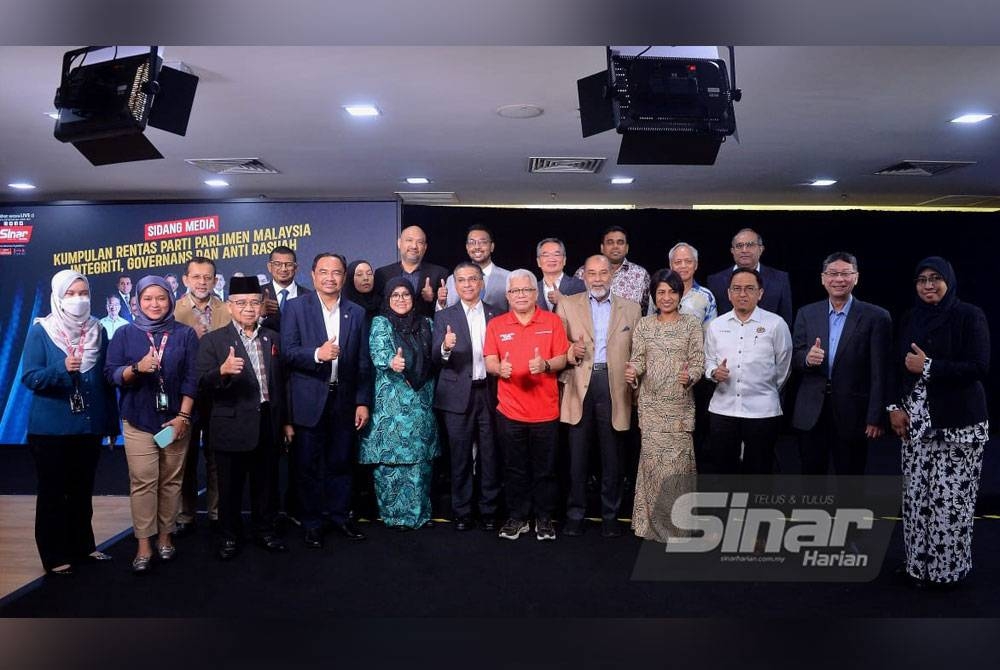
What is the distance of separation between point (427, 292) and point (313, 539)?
5.26ft

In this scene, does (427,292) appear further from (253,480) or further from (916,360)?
(916,360)

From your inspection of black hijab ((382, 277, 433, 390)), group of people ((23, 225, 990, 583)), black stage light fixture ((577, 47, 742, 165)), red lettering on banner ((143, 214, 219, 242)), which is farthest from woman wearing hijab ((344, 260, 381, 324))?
red lettering on banner ((143, 214, 219, 242))

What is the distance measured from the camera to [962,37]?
770 mm

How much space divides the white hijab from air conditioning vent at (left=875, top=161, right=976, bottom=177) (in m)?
5.74

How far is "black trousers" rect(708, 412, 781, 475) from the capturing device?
11.5ft

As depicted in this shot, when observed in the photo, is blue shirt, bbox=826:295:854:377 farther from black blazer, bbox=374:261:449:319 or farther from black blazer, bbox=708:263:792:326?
black blazer, bbox=374:261:449:319

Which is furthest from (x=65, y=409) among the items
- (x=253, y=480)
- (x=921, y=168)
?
(x=921, y=168)

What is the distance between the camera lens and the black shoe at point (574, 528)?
3896 mm

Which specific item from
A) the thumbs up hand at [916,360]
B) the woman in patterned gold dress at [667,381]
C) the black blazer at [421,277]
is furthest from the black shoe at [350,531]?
the thumbs up hand at [916,360]

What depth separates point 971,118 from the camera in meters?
4.32

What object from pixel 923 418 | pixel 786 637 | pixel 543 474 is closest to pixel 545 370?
pixel 543 474

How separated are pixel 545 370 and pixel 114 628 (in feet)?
9.88

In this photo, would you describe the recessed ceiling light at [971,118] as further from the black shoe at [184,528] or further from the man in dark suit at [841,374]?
the black shoe at [184,528]

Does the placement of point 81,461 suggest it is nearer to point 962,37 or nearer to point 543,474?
point 543,474
